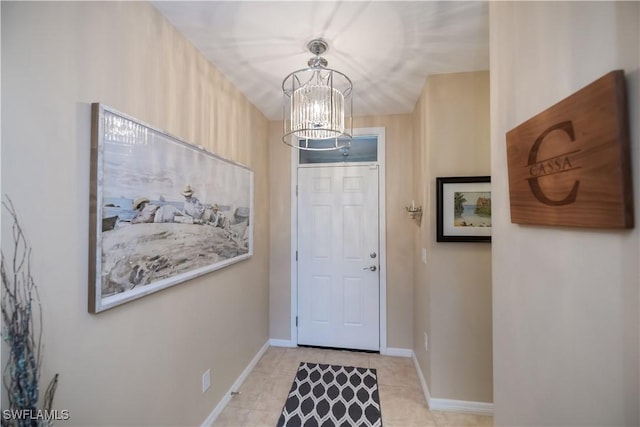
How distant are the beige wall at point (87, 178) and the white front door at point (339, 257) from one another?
4.23 feet

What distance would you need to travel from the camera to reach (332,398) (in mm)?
2174

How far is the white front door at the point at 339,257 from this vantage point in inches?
117

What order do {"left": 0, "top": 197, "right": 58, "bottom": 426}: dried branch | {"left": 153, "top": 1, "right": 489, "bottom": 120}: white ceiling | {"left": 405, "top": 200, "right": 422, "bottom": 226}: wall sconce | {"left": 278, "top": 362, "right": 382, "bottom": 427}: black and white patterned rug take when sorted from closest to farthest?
{"left": 0, "top": 197, "right": 58, "bottom": 426}: dried branch, {"left": 153, "top": 1, "right": 489, "bottom": 120}: white ceiling, {"left": 278, "top": 362, "right": 382, "bottom": 427}: black and white patterned rug, {"left": 405, "top": 200, "right": 422, "bottom": 226}: wall sconce

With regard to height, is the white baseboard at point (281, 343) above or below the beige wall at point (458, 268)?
below

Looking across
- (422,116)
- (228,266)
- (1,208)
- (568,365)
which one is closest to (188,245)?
(228,266)

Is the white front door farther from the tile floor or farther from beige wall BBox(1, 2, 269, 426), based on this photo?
beige wall BBox(1, 2, 269, 426)

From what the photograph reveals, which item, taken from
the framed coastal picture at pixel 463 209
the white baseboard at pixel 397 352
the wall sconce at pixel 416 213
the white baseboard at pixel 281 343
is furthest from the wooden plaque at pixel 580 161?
the white baseboard at pixel 281 343

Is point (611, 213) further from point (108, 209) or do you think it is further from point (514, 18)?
point (108, 209)

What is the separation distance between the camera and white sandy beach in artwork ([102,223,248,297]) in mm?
1138

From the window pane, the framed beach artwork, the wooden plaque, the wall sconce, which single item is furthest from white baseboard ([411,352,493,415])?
the window pane

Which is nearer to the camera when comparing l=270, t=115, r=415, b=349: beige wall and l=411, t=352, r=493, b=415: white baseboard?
l=411, t=352, r=493, b=415: white baseboard

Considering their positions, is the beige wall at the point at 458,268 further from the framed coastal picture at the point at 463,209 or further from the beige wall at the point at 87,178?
the beige wall at the point at 87,178

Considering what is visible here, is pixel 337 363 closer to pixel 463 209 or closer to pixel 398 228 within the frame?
pixel 398 228

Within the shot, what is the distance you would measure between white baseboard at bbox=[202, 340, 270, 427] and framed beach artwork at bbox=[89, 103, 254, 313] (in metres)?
1.01
